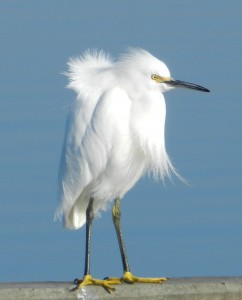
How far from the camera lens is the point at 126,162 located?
7902mm

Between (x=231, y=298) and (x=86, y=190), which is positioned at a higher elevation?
(x=86, y=190)

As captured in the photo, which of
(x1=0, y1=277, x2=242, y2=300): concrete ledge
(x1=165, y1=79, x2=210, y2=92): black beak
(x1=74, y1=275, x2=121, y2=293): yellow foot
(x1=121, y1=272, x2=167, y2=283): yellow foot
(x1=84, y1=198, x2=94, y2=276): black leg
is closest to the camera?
(x1=0, y1=277, x2=242, y2=300): concrete ledge

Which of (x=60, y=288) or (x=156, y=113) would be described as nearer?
(x=60, y=288)

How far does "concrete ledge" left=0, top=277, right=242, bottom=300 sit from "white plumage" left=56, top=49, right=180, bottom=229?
0.96m

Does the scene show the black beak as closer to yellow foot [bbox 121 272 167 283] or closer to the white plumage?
the white plumage

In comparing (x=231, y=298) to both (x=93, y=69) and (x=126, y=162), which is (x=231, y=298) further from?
(x=93, y=69)

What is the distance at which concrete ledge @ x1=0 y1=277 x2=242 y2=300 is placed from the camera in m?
7.04

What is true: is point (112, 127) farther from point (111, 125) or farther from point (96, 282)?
point (96, 282)

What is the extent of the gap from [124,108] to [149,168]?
2.31 ft

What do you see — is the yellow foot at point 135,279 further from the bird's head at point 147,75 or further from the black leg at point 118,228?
the bird's head at point 147,75

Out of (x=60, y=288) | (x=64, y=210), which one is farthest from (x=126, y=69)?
(x=60, y=288)

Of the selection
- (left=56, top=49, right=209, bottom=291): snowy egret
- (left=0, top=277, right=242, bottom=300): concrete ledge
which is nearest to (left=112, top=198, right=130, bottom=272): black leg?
(left=56, top=49, right=209, bottom=291): snowy egret

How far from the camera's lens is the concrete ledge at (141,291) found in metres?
7.04

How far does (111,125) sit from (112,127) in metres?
0.02
